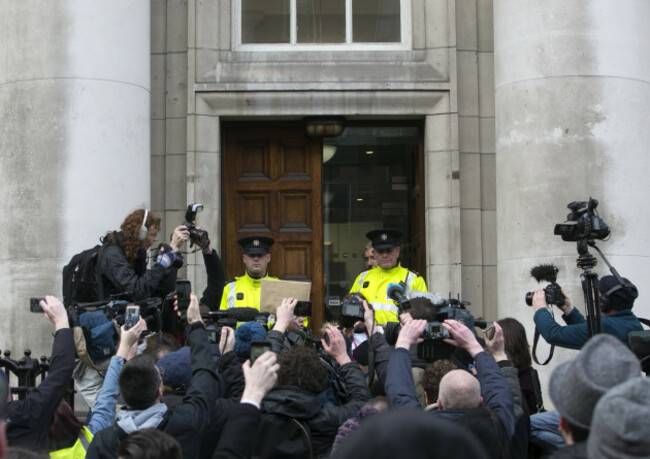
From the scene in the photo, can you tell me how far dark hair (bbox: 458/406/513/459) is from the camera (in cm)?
424

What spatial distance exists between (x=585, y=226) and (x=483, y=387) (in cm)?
221

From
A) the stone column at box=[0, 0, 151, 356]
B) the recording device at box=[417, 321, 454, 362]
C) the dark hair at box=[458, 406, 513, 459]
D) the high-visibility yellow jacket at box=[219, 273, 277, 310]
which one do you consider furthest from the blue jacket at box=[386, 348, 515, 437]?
the stone column at box=[0, 0, 151, 356]

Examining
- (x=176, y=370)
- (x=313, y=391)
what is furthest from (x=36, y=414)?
(x=313, y=391)

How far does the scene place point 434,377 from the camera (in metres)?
5.08

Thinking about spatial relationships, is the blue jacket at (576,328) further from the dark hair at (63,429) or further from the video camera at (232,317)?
the dark hair at (63,429)

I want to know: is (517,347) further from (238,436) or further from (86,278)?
(86,278)

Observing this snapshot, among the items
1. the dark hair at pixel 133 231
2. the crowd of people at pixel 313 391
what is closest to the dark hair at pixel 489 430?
the crowd of people at pixel 313 391

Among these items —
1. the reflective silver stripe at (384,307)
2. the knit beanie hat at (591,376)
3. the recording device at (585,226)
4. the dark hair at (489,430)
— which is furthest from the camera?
the reflective silver stripe at (384,307)

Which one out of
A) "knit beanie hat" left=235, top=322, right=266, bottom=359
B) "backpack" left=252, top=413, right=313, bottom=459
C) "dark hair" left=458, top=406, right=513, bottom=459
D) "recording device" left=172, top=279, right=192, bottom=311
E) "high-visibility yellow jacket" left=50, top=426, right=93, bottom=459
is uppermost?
"recording device" left=172, top=279, right=192, bottom=311

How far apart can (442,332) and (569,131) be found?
14.6 feet

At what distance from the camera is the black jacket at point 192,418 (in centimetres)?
455

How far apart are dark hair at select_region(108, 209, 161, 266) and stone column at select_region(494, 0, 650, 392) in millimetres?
3819

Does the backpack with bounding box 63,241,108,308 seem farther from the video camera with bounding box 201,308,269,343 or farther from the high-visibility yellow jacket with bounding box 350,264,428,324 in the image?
the high-visibility yellow jacket with bounding box 350,264,428,324

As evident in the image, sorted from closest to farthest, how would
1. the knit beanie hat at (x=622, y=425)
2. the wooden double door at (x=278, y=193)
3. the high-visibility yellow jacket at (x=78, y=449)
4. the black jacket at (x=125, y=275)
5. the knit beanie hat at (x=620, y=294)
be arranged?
the knit beanie hat at (x=622, y=425) → the high-visibility yellow jacket at (x=78, y=449) → the knit beanie hat at (x=620, y=294) → the black jacket at (x=125, y=275) → the wooden double door at (x=278, y=193)
